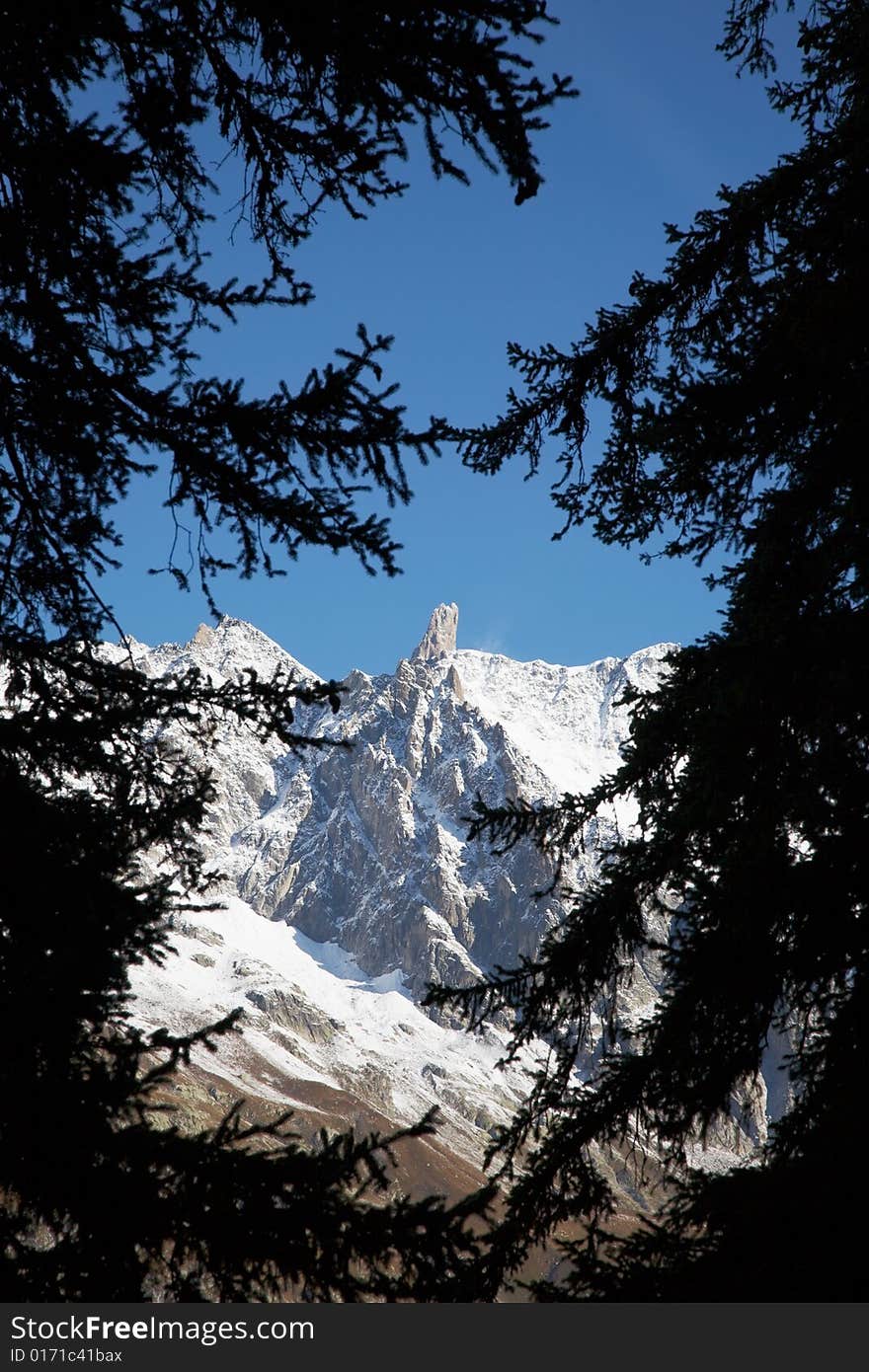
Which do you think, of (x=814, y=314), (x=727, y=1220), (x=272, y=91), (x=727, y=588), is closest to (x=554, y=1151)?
(x=727, y=1220)

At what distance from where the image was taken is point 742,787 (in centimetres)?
543

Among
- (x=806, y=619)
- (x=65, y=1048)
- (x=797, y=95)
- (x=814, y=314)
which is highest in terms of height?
(x=797, y=95)

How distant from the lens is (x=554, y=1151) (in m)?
6.34

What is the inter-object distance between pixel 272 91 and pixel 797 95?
553cm

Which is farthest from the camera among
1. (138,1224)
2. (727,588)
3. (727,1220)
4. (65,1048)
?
(727,588)

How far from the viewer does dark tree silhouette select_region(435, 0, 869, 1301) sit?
4.96 meters

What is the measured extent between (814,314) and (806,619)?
6.01 ft

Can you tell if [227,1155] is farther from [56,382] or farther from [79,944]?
[56,382]

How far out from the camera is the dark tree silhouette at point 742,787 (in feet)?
16.3

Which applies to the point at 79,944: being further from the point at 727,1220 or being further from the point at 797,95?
the point at 797,95

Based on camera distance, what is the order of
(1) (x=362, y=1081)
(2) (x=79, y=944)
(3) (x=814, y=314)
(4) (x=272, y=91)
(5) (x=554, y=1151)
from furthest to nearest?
(1) (x=362, y=1081), (5) (x=554, y=1151), (3) (x=814, y=314), (4) (x=272, y=91), (2) (x=79, y=944)

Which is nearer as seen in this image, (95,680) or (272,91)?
(272,91)
